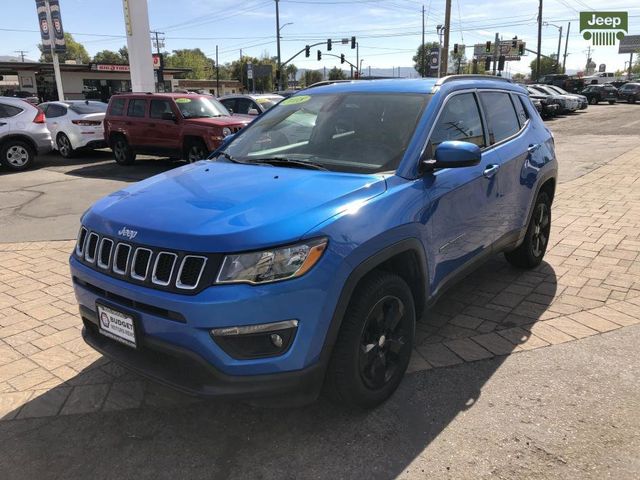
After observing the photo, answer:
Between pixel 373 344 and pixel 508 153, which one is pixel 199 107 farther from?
→ pixel 373 344

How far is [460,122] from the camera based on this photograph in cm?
376

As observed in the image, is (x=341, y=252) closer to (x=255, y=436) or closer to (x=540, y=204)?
(x=255, y=436)

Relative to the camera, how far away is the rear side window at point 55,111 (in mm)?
14453

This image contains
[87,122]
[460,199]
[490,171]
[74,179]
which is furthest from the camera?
[87,122]

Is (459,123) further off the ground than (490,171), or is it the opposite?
(459,123)

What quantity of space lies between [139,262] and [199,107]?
10369 millimetres

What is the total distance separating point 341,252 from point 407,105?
145 cm

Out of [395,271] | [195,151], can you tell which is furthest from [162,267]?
[195,151]

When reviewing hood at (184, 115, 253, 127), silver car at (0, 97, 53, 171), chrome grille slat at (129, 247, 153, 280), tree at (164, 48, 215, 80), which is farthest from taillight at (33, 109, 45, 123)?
tree at (164, 48, 215, 80)

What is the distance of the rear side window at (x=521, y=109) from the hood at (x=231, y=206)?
96.1 inches

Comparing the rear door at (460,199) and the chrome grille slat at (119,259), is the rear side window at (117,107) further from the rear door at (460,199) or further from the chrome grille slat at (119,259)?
the chrome grille slat at (119,259)

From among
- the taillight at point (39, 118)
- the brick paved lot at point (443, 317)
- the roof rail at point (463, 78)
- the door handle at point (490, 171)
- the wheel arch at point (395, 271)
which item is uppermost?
the roof rail at point (463, 78)

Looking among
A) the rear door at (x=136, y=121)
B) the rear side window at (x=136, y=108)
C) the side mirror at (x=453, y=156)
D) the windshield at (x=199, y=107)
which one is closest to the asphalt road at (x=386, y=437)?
the side mirror at (x=453, y=156)

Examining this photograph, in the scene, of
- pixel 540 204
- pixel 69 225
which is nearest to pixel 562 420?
pixel 540 204
